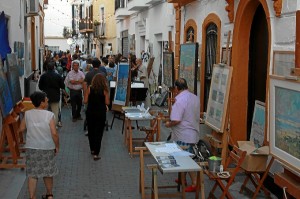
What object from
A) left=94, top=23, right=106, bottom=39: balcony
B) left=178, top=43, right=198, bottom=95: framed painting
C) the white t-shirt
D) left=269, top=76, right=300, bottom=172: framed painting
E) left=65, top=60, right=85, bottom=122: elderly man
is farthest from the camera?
left=94, top=23, right=106, bottom=39: balcony

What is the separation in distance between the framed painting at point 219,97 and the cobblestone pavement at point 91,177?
0.98 meters

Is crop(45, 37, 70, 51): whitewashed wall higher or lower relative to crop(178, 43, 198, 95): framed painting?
higher

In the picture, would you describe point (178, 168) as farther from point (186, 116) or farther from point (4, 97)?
point (4, 97)

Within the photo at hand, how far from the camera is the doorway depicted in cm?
815

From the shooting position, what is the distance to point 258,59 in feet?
27.8

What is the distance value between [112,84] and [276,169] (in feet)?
26.6

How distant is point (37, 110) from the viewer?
6.21 m

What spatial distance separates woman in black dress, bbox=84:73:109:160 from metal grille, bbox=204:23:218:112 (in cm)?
265

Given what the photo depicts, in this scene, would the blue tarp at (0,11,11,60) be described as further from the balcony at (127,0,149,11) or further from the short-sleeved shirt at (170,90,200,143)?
the balcony at (127,0,149,11)

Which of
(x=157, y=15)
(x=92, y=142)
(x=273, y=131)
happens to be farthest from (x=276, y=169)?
(x=157, y=15)

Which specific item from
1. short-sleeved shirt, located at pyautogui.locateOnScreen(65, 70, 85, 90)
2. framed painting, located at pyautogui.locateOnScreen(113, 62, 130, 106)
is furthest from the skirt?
short-sleeved shirt, located at pyautogui.locateOnScreen(65, 70, 85, 90)

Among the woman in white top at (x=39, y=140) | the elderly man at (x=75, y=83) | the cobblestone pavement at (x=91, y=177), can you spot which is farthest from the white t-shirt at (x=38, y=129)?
the elderly man at (x=75, y=83)

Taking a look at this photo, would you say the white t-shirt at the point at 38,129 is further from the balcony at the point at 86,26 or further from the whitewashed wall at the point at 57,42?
the whitewashed wall at the point at 57,42

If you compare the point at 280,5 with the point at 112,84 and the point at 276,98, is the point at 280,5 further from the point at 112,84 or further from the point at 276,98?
the point at 112,84
